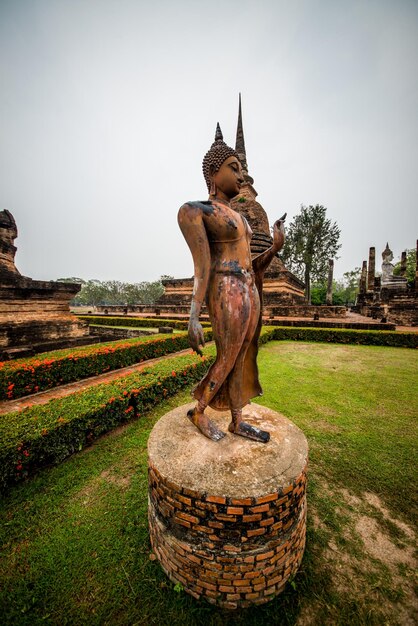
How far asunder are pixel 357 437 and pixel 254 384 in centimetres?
213

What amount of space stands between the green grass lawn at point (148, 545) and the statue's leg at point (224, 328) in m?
1.02

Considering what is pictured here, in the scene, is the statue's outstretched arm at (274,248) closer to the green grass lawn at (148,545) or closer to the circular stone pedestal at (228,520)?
the circular stone pedestal at (228,520)

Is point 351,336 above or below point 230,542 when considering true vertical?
above

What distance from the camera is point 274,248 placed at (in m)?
2.09

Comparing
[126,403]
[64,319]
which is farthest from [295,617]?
[64,319]

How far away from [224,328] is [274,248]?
79 cm

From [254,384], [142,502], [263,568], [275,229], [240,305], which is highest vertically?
[275,229]

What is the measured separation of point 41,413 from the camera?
2.87 meters

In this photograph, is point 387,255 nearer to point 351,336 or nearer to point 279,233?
point 351,336

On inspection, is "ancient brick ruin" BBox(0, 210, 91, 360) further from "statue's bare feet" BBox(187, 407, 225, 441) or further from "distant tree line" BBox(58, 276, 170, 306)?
"distant tree line" BBox(58, 276, 170, 306)

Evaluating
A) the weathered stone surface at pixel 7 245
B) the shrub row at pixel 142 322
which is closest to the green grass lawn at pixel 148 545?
the weathered stone surface at pixel 7 245

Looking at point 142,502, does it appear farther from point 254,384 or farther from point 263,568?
point 254,384

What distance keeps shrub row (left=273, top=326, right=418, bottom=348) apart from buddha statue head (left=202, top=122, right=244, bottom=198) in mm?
9778

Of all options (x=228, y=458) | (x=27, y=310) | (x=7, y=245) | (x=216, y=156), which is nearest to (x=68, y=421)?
(x=228, y=458)
